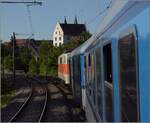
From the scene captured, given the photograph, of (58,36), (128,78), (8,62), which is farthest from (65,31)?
(128,78)

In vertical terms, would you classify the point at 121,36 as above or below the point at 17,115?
above

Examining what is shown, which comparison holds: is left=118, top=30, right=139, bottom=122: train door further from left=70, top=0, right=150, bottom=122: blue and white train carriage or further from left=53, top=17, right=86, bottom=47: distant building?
left=53, top=17, right=86, bottom=47: distant building

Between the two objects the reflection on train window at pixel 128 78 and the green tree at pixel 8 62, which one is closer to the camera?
the reflection on train window at pixel 128 78

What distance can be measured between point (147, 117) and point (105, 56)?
334 cm

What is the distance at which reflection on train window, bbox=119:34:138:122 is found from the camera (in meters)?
3.91

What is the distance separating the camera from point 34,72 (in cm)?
7744

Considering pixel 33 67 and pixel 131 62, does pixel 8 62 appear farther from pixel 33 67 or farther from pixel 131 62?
pixel 131 62

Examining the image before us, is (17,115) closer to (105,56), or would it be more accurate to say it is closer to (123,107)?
(105,56)

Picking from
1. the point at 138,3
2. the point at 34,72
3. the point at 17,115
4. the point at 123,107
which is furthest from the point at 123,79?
the point at 34,72

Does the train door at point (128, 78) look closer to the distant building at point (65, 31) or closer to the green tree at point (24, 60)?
the green tree at point (24, 60)

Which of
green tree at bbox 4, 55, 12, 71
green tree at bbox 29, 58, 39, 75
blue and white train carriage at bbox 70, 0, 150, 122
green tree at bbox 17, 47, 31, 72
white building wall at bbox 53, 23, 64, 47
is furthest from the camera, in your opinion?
white building wall at bbox 53, 23, 64, 47

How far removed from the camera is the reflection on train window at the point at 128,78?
3909 mm

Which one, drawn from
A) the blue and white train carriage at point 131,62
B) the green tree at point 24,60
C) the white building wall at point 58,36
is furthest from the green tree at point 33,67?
the blue and white train carriage at point 131,62

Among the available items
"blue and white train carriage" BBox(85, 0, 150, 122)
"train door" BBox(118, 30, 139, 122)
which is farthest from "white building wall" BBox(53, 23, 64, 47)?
"train door" BBox(118, 30, 139, 122)
